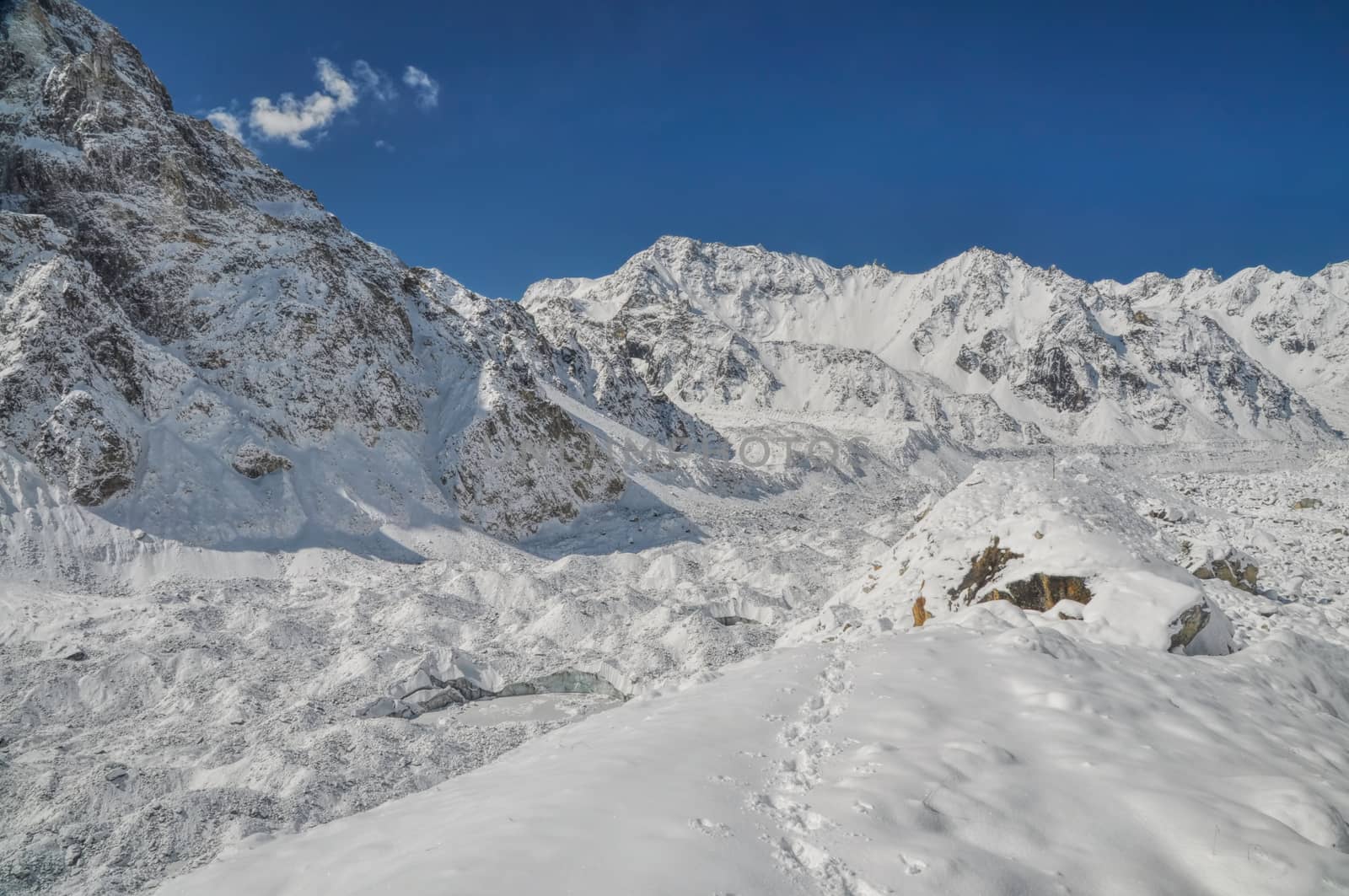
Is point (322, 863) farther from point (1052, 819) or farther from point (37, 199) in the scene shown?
point (37, 199)

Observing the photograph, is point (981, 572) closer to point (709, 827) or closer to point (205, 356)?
point (709, 827)

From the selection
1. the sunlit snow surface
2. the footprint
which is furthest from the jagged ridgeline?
the footprint

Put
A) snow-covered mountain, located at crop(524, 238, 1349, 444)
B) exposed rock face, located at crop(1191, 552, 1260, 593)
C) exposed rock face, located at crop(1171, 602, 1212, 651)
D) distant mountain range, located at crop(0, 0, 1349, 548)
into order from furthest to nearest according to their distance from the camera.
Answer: snow-covered mountain, located at crop(524, 238, 1349, 444) < distant mountain range, located at crop(0, 0, 1349, 548) < exposed rock face, located at crop(1191, 552, 1260, 593) < exposed rock face, located at crop(1171, 602, 1212, 651)

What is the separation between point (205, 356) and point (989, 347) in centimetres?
13588

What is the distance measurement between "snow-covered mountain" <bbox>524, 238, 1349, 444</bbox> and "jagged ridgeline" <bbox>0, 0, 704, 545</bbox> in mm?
39914

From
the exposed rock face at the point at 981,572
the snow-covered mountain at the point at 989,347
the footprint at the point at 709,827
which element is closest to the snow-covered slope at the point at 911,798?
the footprint at the point at 709,827

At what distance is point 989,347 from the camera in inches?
5300

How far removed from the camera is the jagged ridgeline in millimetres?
27891

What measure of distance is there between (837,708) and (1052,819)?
135 inches

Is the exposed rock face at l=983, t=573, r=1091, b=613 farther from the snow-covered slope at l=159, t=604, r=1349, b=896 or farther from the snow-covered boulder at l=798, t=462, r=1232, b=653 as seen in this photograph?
the snow-covered slope at l=159, t=604, r=1349, b=896

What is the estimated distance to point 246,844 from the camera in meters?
→ 7.56

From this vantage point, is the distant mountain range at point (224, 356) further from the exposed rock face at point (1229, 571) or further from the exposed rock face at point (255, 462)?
the exposed rock face at point (1229, 571)

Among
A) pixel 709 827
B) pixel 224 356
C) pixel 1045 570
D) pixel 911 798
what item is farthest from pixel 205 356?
pixel 911 798

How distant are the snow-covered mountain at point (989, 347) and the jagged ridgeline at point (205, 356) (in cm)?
3991
